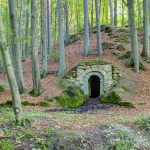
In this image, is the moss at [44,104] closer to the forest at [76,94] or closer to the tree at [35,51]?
the forest at [76,94]

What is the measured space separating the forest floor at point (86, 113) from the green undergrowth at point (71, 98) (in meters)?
0.38

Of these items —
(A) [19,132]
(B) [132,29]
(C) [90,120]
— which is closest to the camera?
(A) [19,132]

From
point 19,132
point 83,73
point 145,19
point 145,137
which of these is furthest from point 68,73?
point 19,132

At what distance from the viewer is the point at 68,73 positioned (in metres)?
17.1

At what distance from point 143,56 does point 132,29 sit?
263 cm

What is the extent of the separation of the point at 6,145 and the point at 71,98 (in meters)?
8.58

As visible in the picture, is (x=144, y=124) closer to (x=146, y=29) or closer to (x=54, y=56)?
(x=146, y=29)

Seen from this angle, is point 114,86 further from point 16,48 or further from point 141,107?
point 16,48

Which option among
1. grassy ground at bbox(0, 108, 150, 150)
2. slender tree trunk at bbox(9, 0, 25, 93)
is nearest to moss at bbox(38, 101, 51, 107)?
slender tree trunk at bbox(9, 0, 25, 93)

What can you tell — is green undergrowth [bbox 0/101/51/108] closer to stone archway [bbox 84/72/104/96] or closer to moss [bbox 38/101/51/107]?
moss [bbox 38/101/51/107]

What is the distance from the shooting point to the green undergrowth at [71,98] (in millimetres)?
14773

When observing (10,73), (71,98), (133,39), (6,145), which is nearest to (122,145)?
(6,145)

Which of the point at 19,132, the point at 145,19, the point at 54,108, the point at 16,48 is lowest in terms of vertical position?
the point at 54,108

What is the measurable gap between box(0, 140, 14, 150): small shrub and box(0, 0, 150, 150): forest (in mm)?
22
